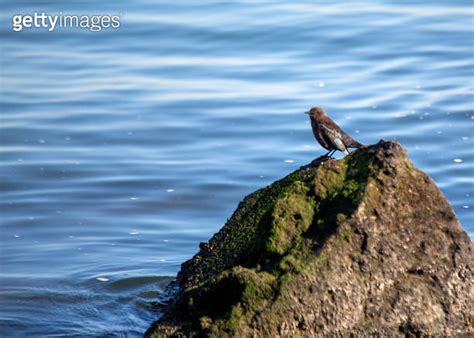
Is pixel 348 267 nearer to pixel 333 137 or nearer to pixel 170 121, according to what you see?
pixel 333 137

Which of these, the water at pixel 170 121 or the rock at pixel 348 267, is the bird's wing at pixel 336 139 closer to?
the rock at pixel 348 267

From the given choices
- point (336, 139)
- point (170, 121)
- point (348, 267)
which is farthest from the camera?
point (170, 121)

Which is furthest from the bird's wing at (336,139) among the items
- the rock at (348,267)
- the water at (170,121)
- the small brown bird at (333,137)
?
the water at (170,121)

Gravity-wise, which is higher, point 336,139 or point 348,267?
point 336,139

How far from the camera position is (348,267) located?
19.3 ft

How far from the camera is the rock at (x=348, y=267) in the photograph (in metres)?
5.69

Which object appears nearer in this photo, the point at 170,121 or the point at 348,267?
the point at 348,267

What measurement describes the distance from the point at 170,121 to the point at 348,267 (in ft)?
26.7

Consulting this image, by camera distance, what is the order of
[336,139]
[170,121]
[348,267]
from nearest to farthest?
[348,267], [336,139], [170,121]

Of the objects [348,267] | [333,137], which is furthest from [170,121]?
[348,267]

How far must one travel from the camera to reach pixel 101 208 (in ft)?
36.2

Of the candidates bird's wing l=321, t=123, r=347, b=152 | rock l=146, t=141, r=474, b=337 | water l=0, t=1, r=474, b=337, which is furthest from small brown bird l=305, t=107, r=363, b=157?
water l=0, t=1, r=474, b=337

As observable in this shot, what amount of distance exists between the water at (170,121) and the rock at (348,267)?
1696 millimetres

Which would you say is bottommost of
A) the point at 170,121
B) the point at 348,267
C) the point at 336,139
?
the point at 348,267
